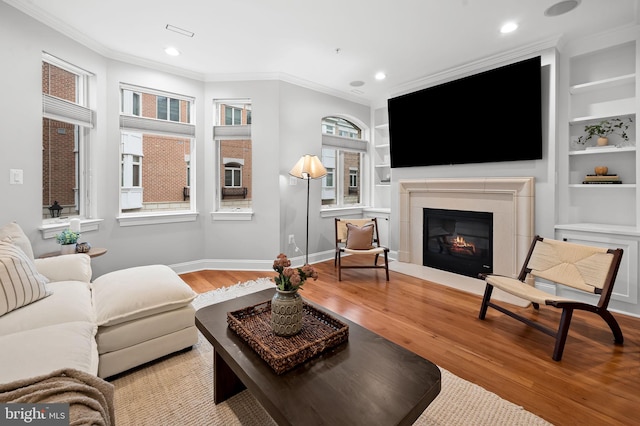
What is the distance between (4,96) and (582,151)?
18.2ft

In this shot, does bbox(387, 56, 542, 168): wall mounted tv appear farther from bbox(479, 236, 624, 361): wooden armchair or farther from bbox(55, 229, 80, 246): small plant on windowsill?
bbox(55, 229, 80, 246): small plant on windowsill

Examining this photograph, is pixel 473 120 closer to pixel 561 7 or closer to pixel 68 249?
pixel 561 7

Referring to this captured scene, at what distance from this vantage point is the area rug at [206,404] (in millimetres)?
1562

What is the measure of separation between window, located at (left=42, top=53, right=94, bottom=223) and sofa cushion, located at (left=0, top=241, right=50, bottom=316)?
1511mm

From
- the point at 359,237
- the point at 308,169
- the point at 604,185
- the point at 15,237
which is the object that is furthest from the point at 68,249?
the point at 604,185

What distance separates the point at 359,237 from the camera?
408 centimetres

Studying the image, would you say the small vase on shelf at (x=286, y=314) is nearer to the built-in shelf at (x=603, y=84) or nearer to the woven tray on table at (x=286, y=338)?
the woven tray on table at (x=286, y=338)

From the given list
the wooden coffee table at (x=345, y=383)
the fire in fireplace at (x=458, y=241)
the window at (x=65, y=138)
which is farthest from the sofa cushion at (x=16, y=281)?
the fire in fireplace at (x=458, y=241)

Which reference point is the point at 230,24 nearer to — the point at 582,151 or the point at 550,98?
the point at 550,98

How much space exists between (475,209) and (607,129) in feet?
4.94

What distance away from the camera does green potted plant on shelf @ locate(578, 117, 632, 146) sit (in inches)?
120

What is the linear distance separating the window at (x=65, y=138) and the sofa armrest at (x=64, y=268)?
1091 millimetres

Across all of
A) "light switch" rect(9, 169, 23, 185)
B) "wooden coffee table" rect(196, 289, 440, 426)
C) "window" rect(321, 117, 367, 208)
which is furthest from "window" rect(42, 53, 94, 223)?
"window" rect(321, 117, 367, 208)

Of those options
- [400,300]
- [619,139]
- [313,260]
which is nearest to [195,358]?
[400,300]
